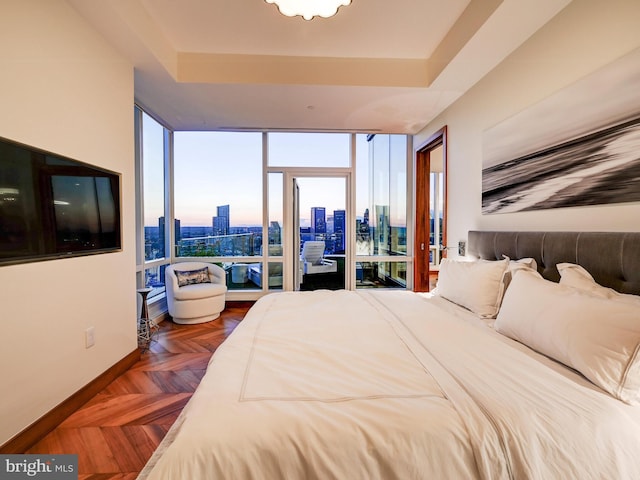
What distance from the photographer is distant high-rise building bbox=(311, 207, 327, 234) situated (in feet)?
15.0

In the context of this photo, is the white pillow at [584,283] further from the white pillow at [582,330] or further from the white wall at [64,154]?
the white wall at [64,154]

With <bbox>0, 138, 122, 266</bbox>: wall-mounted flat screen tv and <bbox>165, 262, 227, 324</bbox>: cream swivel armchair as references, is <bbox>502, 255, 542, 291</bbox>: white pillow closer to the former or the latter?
<bbox>0, 138, 122, 266</bbox>: wall-mounted flat screen tv

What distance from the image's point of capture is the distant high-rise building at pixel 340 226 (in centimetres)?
451

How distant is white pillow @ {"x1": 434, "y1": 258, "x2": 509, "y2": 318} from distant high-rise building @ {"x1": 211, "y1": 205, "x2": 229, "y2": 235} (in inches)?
135

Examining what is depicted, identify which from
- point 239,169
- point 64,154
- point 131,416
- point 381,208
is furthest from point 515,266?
point 239,169

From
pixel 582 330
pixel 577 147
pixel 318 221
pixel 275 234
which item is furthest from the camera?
pixel 318 221

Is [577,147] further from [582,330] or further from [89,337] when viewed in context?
[89,337]

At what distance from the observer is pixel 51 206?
5.50 feet

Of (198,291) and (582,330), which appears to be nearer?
(582,330)

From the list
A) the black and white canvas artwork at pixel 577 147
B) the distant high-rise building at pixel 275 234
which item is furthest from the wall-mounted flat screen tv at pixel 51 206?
the black and white canvas artwork at pixel 577 147

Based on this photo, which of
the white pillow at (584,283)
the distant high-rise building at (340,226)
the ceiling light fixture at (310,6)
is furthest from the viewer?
the distant high-rise building at (340,226)

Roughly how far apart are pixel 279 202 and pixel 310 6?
112 inches

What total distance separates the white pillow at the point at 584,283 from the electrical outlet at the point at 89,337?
3.02 metres

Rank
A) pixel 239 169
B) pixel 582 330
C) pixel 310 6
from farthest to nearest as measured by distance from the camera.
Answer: pixel 239 169
pixel 310 6
pixel 582 330
